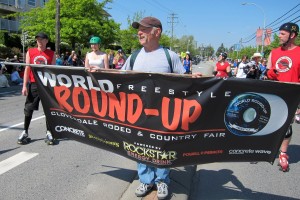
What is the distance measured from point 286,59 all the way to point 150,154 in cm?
267

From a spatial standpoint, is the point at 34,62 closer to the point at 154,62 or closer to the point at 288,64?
the point at 154,62

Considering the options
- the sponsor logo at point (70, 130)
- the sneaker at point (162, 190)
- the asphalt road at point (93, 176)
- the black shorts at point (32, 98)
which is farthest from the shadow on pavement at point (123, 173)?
the black shorts at point (32, 98)

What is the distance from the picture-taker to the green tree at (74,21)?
102ft

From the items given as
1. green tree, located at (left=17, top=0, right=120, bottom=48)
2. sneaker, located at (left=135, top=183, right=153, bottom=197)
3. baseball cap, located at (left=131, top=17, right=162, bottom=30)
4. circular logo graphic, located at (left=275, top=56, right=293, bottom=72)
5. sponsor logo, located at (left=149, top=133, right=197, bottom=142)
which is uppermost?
green tree, located at (left=17, top=0, right=120, bottom=48)

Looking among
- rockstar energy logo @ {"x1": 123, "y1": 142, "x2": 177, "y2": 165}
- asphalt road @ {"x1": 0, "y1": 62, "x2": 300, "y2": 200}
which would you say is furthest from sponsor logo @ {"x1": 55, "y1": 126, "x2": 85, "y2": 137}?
asphalt road @ {"x1": 0, "y1": 62, "x2": 300, "y2": 200}

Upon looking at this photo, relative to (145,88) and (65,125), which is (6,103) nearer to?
(65,125)

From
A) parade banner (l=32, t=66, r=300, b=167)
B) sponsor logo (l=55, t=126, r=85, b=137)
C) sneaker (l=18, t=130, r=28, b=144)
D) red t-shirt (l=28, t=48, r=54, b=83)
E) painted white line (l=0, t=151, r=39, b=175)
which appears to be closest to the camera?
parade banner (l=32, t=66, r=300, b=167)

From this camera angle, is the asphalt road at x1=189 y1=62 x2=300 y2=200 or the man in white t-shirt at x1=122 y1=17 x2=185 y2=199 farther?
the asphalt road at x1=189 y1=62 x2=300 y2=200

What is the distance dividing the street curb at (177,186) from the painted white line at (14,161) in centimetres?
186

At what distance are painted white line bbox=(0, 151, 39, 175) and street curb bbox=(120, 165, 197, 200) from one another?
1.86m

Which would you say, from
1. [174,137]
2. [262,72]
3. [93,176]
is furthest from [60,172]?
[262,72]

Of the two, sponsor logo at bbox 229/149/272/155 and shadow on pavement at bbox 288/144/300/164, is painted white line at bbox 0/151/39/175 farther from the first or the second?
shadow on pavement at bbox 288/144/300/164

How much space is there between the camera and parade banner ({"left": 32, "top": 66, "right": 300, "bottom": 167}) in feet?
10.3

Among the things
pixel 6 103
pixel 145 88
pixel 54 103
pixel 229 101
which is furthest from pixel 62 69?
pixel 6 103
